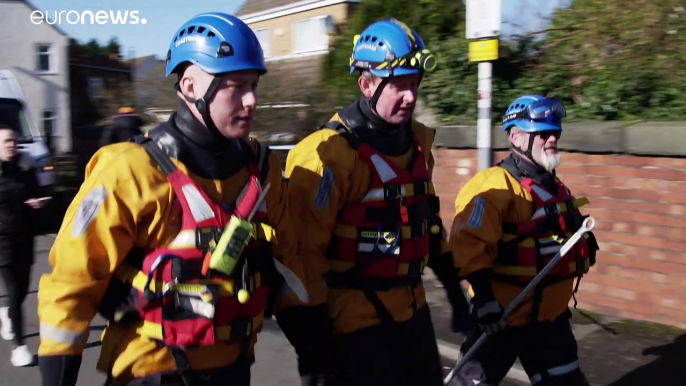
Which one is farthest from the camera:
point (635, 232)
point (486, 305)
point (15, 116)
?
point (15, 116)

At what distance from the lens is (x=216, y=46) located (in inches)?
94.0

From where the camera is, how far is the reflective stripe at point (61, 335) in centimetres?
223

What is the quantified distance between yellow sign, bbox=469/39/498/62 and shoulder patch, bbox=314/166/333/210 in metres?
3.32

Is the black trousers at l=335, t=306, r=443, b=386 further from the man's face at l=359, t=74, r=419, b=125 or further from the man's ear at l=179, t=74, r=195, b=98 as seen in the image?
the man's ear at l=179, t=74, r=195, b=98

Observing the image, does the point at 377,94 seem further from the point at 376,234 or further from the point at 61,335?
the point at 61,335

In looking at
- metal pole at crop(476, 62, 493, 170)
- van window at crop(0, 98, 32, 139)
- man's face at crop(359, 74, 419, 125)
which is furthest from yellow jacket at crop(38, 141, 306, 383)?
van window at crop(0, 98, 32, 139)

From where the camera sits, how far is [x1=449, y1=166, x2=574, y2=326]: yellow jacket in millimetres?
3719

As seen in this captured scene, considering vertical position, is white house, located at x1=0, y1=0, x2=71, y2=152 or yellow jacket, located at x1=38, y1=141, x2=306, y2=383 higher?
white house, located at x1=0, y1=0, x2=71, y2=152

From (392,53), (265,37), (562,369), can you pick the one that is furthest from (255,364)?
(265,37)

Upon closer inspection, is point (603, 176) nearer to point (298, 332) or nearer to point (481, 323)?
point (481, 323)

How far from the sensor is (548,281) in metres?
3.91

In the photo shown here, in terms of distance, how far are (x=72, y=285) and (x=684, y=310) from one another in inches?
200

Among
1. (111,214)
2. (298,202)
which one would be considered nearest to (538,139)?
(298,202)

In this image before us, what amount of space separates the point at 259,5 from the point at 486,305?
29.2 m
